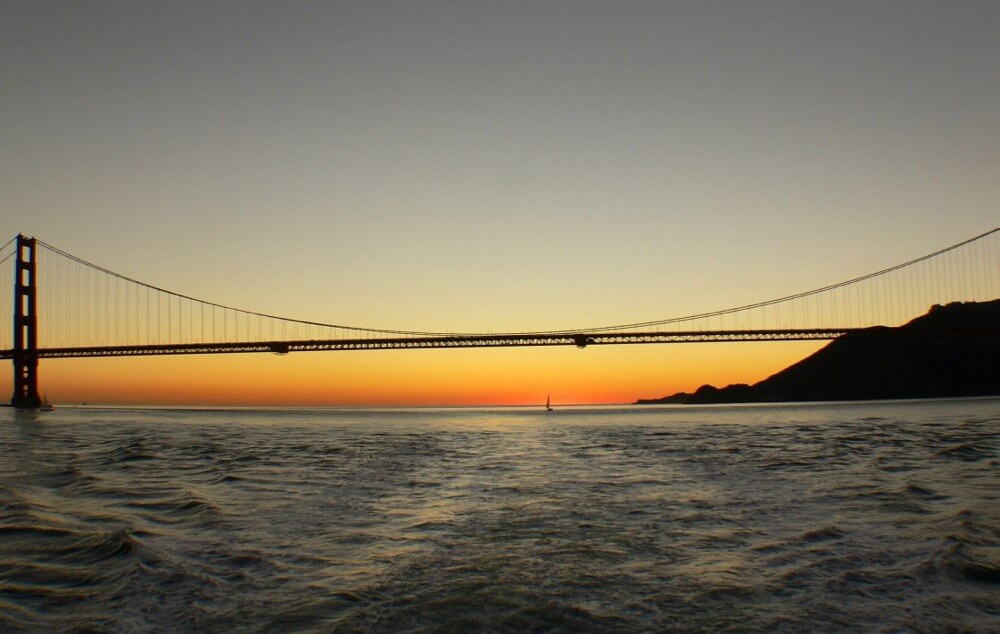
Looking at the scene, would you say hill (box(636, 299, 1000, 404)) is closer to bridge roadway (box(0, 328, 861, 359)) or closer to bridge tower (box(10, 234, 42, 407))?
bridge roadway (box(0, 328, 861, 359))

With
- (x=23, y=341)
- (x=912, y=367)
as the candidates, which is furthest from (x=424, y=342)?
(x=912, y=367)

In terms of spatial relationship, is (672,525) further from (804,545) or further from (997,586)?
(997,586)

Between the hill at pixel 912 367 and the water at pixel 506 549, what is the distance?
373 feet

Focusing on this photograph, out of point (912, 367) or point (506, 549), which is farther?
point (912, 367)

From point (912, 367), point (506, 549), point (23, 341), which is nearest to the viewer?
point (506, 549)

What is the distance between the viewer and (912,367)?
12412 cm

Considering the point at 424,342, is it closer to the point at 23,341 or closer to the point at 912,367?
the point at 23,341

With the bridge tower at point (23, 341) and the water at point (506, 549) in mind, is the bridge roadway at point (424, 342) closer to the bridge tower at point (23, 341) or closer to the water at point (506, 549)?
the bridge tower at point (23, 341)

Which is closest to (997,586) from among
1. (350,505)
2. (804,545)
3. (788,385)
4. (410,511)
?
(804,545)

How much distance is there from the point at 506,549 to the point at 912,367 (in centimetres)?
13835

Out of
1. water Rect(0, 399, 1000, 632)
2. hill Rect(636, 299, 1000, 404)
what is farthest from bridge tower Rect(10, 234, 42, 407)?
hill Rect(636, 299, 1000, 404)

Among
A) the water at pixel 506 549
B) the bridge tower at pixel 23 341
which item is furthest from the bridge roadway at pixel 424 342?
the water at pixel 506 549

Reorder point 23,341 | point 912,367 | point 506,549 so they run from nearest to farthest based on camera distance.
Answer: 1. point 506,549
2. point 23,341
3. point 912,367

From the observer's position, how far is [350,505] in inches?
372
